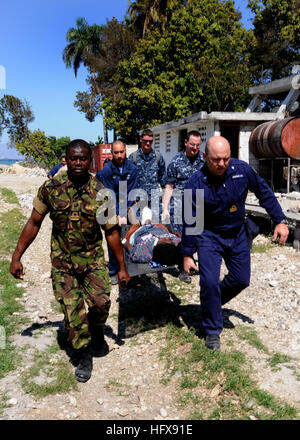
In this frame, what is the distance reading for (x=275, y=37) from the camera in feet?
84.2

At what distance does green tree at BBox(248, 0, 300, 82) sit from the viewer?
966 inches

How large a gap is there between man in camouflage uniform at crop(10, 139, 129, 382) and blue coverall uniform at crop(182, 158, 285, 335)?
762mm

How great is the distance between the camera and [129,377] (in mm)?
3344

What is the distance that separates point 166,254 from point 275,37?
86.8ft

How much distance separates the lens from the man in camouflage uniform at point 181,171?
5.42 m

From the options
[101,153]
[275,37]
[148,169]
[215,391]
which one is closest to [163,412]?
[215,391]

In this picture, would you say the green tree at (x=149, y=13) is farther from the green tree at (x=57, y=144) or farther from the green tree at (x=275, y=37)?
the green tree at (x=57, y=144)

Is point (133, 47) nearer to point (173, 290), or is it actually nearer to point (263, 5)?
point (263, 5)

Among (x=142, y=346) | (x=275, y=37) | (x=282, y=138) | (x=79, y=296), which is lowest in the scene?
(x=142, y=346)

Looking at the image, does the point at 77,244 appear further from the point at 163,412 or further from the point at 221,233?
the point at 163,412

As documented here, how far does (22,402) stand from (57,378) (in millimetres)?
412

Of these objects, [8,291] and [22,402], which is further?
[8,291]

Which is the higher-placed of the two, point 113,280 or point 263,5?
point 263,5

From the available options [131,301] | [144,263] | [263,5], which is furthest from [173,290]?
[263,5]
